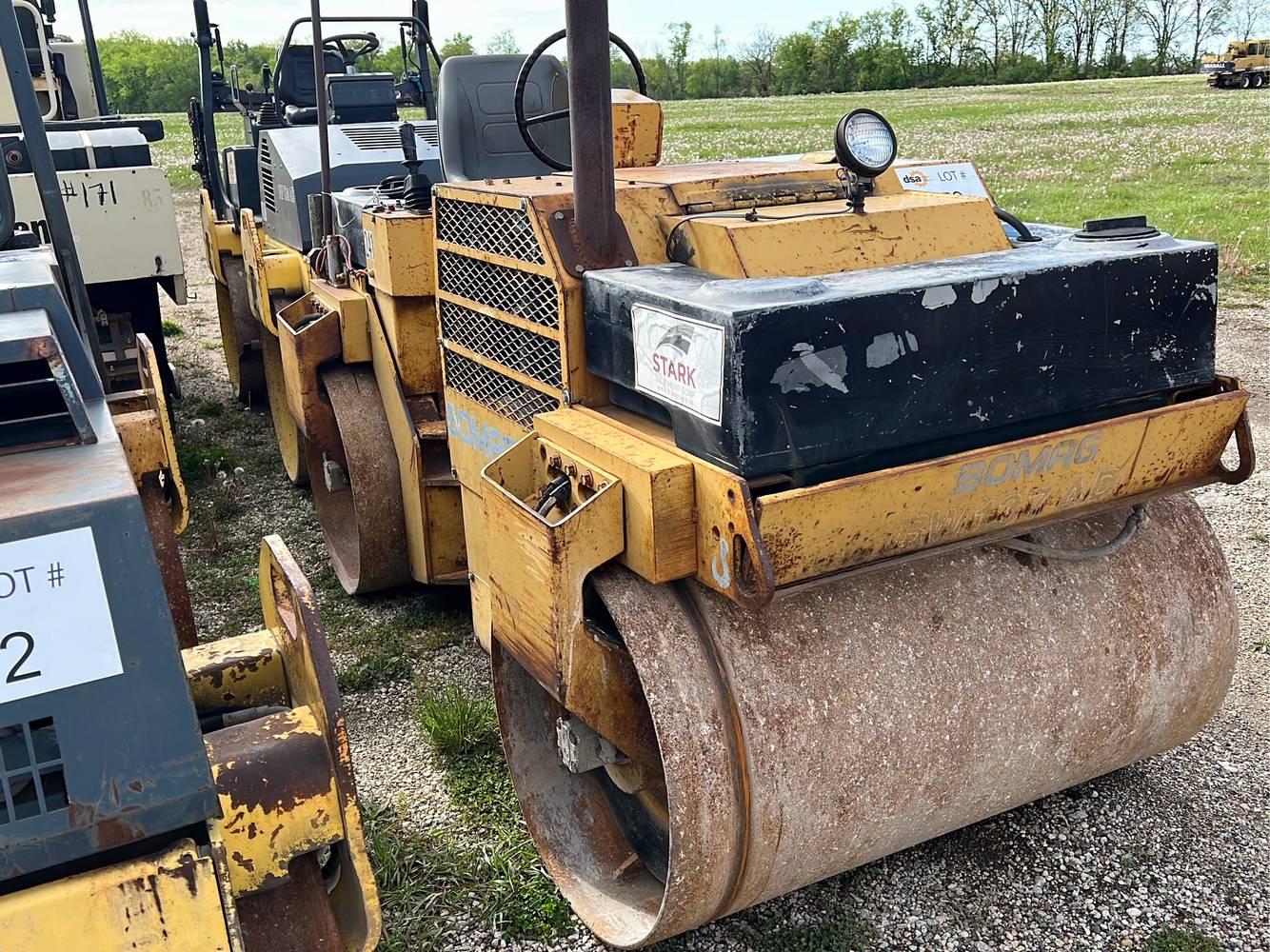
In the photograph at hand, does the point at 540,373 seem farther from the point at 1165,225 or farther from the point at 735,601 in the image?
the point at 1165,225

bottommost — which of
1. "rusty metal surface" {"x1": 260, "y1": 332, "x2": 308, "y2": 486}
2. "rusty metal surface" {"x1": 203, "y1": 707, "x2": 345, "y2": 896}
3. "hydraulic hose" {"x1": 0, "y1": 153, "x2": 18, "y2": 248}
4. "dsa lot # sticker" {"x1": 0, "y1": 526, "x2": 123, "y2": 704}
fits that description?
"rusty metal surface" {"x1": 260, "y1": 332, "x2": 308, "y2": 486}

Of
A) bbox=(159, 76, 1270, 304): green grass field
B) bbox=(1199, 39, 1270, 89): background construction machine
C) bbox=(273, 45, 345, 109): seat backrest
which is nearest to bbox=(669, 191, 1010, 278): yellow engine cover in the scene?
bbox=(273, 45, 345, 109): seat backrest

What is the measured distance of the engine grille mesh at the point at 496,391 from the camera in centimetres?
330

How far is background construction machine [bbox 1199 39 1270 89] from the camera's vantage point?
40000mm

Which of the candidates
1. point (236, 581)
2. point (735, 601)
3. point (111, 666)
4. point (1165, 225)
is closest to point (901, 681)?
point (735, 601)

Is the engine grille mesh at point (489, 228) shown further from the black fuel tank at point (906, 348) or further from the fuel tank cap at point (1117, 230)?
the fuel tank cap at point (1117, 230)

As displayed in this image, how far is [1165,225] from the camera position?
495 inches

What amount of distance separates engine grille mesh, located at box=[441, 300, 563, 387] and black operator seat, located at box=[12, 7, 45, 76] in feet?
18.6

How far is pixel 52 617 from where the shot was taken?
1709 mm

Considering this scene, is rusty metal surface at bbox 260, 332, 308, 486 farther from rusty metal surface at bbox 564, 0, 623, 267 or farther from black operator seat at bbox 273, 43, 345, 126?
rusty metal surface at bbox 564, 0, 623, 267

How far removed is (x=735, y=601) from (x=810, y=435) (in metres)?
0.38

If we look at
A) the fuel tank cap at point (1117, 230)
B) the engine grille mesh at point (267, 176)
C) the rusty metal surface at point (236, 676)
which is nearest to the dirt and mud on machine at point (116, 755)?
the rusty metal surface at point (236, 676)

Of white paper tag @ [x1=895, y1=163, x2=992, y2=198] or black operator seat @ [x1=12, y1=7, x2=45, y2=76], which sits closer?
white paper tag @ [x1=895, y1=163, x2=992, y2=198]

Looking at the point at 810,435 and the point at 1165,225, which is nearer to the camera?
the point at 810,435
